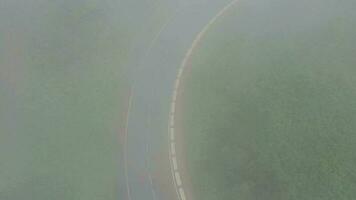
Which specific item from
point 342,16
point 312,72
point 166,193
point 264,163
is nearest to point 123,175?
point 166,193

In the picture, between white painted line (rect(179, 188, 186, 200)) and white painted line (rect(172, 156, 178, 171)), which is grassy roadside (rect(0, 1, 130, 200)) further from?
white painted line (rect(179, 188, 186, 200))

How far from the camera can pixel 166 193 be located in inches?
978

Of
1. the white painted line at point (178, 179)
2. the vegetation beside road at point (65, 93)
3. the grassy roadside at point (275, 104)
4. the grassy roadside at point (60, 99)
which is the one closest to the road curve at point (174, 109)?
the white painted line at point (178, 179)

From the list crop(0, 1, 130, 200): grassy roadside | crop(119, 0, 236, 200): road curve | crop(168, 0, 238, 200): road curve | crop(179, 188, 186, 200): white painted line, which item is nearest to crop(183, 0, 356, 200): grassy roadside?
crop(168, 0, 238, 200): road curve

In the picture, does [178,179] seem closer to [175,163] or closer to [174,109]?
[175,163]

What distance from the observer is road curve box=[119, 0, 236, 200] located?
25.1 metres

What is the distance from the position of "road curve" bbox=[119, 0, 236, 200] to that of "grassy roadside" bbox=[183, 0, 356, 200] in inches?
50.1

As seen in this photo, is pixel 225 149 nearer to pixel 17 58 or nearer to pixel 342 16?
pixel 342 16

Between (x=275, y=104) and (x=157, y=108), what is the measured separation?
26.4 feet

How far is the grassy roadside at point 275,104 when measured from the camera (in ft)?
80.5

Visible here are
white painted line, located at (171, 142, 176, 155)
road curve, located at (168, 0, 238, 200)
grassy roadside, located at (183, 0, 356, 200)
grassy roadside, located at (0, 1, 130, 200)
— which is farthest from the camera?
white painted line, located at (171, 142, 176, 155)

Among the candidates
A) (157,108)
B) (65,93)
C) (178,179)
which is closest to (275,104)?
(157,108)

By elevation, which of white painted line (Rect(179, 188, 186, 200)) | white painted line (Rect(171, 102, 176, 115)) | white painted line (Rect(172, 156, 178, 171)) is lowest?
white painted line (Rect(179, 188, 186, 200))

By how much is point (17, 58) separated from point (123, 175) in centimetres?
1181
